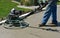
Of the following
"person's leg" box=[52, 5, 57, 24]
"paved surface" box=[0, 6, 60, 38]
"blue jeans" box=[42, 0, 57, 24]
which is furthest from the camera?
"person's leg" box=[52, 5, 57, 24]

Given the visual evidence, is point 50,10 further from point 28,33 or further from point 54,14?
point 28,33

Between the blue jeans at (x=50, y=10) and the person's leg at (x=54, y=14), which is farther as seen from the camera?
the person's leg at (x=54, y=14)

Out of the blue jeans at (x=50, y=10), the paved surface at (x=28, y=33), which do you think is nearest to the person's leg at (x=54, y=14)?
the blue jeans at (x=50, y=10)

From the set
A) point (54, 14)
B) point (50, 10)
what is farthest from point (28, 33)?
point (54, 14)

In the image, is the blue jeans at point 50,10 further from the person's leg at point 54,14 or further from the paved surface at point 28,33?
the paved surface at point 28,33

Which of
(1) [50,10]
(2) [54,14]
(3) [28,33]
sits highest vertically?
(1) [50,10]

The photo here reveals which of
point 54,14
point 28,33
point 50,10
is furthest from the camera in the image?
point 54,14

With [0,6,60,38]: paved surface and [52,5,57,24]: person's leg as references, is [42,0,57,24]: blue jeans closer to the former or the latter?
[52,5,57,24]: person's leg

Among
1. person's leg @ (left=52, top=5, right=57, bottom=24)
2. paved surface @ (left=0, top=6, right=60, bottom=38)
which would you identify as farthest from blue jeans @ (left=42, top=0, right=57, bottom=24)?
paved surface @ (left=0, top=6, right=60, bottom=38)

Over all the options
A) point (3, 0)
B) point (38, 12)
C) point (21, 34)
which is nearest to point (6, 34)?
point (21, 34)

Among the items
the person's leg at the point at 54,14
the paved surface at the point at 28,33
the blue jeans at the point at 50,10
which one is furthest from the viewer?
the person's leg at the point at 54,14

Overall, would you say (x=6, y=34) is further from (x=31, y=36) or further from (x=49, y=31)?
(x=49, y=31)

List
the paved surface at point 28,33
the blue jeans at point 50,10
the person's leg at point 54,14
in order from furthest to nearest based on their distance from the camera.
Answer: the person's leg at point 54,14
the blue jeans at point 50,10
the paved surface at point 28,33

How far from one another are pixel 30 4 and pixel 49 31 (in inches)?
265
